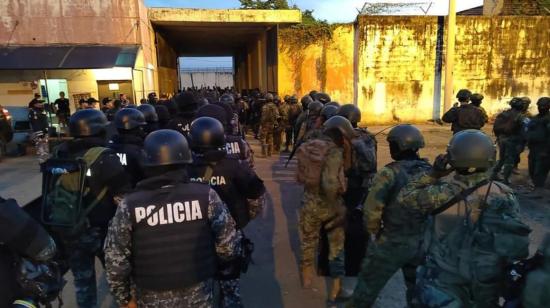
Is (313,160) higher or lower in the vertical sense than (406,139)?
lower

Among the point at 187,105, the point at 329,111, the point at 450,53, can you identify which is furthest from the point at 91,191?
the point at 450,53

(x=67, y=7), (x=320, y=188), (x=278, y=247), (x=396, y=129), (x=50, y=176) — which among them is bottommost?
(x=278, y=247)

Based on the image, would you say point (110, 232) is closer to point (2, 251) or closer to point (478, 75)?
point (2, 251)

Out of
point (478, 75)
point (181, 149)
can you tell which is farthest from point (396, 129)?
point (478, 75)

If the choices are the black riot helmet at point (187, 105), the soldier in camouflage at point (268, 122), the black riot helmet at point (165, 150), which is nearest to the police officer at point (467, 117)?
the soldier in camouflage at point (268, 122)

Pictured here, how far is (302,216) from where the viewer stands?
394cm

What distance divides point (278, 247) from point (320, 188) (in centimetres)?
152

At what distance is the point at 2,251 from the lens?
1.98 m

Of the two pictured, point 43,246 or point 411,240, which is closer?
point 43,246

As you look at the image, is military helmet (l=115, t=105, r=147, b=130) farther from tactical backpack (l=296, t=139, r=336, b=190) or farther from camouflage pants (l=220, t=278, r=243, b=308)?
camouflage pants (l=220, t=278, r=243, b=308)

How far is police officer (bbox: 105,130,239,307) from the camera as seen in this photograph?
205cm

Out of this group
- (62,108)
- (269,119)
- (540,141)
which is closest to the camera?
(540,141)

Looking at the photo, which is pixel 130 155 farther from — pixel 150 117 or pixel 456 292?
pixel 456 292

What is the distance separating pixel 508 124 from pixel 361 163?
4948 mm
